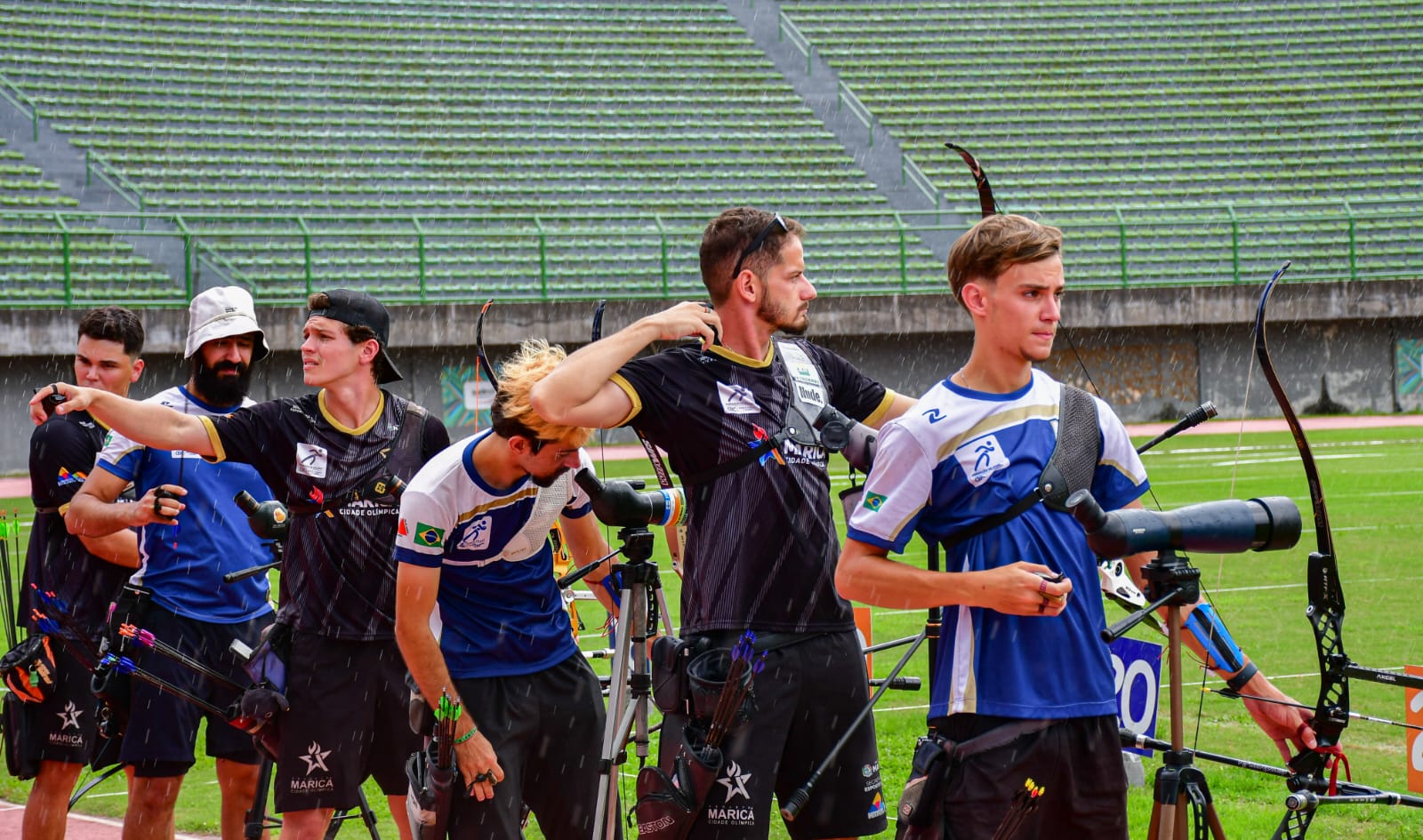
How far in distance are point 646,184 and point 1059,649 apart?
29009 millimetres

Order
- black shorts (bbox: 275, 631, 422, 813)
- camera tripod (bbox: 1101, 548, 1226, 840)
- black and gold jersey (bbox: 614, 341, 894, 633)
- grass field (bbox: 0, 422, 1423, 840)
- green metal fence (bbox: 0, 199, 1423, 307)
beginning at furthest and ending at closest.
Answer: green metal fence (bbox: 0, 199, 1423, 307), grass field (bbox: 0, 422, 1423, 840), black shorts (bbox: 275, 631, 422, 813), black and gold jersey (bbox: 614, 341, 894, 633), camera tripod (bbox: 1101, 548, 1226, 840)

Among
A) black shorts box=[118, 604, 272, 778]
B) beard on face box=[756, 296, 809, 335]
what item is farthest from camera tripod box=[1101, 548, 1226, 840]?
black shorts box=[118, 604, 272, 778]

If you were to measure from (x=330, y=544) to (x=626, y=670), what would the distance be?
4.19 feet

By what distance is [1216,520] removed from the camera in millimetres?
3047

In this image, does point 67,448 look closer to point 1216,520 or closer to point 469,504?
point 469,504

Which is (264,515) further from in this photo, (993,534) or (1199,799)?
(1199,799)

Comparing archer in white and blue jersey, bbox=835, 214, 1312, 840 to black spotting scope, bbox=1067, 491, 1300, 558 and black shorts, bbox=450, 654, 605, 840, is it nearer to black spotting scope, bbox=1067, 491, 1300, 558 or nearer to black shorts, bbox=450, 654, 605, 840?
black spotting scope, bbox=1067, 491, 1300, 558

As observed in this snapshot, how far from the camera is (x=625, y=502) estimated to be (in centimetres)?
421

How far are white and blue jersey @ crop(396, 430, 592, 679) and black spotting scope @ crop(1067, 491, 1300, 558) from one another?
182 centimetres

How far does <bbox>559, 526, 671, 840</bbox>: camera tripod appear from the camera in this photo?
163 inches

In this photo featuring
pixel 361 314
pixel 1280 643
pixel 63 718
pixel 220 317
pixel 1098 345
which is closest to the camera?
pixel 361 314

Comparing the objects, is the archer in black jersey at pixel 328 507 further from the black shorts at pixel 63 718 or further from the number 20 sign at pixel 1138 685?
the number 20 sign at pixel 1138 685

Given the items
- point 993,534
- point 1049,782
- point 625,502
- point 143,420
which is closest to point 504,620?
point 625,502

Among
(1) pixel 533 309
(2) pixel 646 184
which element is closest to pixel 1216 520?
(1) pixel 533 309
